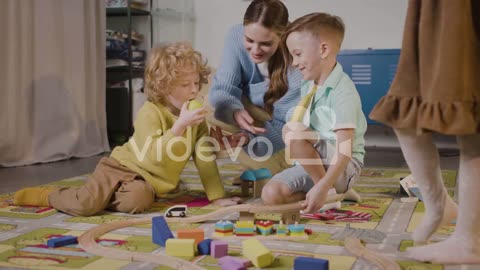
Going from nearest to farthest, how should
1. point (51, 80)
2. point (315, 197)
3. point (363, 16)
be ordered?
1. point (315, 197)
2. point (51, 80)
3. point (363, 16)

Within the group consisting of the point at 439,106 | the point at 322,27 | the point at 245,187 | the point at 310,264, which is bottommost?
the point at 245,187

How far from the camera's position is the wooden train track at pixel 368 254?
90cm

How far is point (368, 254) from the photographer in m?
0.97

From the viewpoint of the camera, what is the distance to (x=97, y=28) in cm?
294

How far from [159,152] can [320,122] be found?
0.41 meters

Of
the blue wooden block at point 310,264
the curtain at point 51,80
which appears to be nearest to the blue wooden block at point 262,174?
the blue wooden block at point 310,264

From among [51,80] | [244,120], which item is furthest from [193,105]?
[51,80]

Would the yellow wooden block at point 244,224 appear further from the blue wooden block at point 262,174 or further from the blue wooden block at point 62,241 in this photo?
the blue wooden block at point 262,174

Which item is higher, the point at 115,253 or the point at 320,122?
the point at 320,122

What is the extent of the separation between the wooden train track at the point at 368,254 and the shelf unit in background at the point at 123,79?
225 centimetres

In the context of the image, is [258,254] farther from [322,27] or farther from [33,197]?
[33,197]

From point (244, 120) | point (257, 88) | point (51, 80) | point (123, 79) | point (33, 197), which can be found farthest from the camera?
point (123, 79)

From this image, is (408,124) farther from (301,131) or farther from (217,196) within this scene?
(217,196)

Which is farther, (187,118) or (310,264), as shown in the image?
(187,118)
